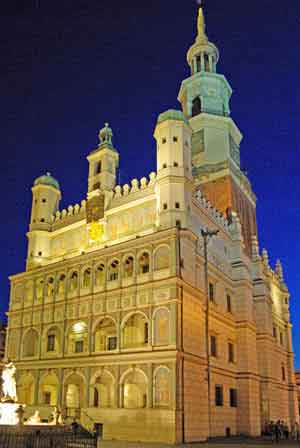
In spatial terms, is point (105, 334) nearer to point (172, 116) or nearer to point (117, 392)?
point (117, 392)

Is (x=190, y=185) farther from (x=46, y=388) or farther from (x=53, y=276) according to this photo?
(x=46, y=388)

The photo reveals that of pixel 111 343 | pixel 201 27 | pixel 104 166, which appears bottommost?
pixel 111 343

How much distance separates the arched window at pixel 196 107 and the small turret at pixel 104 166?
1520 cm

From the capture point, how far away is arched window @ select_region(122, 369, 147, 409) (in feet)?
125

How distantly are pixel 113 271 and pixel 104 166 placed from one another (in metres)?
12.3

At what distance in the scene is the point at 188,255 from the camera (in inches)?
1598

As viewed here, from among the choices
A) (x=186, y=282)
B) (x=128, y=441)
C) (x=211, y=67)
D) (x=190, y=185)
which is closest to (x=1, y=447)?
(x=128, y=441)

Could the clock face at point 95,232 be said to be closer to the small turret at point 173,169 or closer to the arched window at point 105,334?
the small turret at point 173,169

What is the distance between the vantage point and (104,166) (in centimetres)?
5012

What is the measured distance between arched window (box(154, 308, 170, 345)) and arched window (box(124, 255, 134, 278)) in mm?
5610

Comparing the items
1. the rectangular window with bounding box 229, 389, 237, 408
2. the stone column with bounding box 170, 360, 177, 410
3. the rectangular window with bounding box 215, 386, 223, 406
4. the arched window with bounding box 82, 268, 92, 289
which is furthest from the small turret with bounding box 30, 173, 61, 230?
the rectangular window with bounding box 229, 389, 237, 408

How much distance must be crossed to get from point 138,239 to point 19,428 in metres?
18.2

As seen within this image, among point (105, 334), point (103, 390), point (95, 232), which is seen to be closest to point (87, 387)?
point (103, 390)

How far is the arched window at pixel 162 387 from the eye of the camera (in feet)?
117
